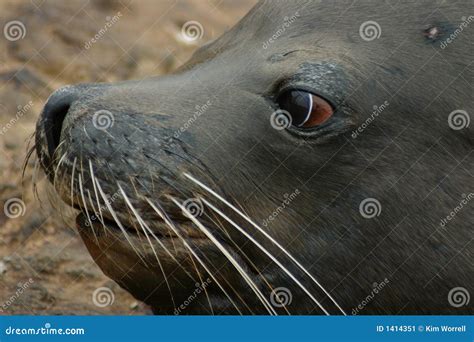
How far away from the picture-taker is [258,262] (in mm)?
5039

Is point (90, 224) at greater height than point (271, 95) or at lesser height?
lesser

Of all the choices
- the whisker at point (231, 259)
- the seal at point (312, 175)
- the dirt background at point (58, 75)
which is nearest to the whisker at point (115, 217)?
the seal at point (312, 175)

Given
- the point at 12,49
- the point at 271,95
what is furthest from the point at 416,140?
the point at 12,49

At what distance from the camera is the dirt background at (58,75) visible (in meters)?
7.52

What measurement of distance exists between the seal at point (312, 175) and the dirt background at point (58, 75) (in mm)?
2507

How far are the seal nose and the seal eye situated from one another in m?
1.13

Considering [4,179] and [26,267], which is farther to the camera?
[4,179]

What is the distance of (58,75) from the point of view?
9.17 metres

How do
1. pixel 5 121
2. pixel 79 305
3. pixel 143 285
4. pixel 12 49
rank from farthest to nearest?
pixel 12 49 < pixel 5 121 < pixel 79 305 < pixel 143 285

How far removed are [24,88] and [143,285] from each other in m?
4.28

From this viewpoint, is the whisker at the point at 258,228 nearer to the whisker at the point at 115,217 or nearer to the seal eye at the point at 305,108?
the whisker at the point at 115,217

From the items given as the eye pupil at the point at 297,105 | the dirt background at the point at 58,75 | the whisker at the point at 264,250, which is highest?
the eye pupil at the point at 297,105

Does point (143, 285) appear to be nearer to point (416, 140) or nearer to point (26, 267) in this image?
point (416, 140)

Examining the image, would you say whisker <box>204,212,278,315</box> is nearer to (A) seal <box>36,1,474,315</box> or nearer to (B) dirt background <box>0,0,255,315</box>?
(A) seal <box>36,1,474,315</box>
